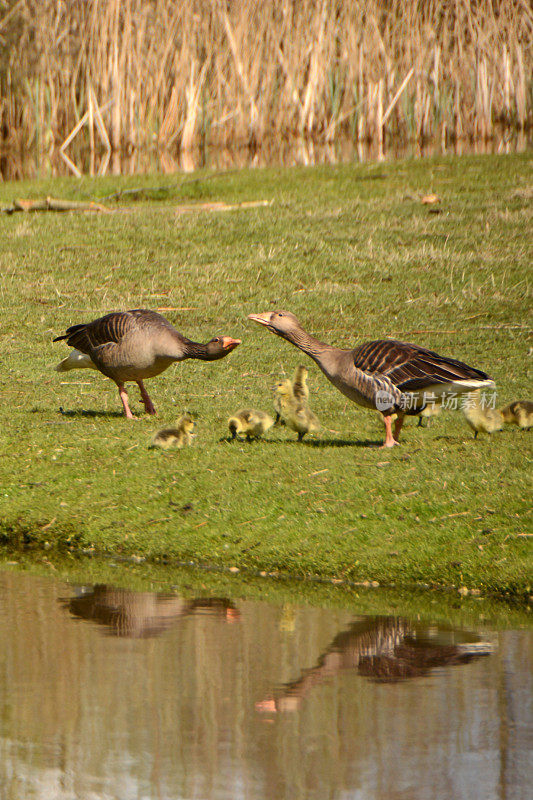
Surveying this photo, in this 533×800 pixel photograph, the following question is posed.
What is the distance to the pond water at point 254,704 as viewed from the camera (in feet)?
12.5

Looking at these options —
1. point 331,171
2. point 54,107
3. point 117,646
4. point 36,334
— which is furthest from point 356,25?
point 117,646

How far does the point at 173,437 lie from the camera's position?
765 cm

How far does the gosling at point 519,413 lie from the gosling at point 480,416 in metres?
0.07

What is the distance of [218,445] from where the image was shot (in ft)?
25.9

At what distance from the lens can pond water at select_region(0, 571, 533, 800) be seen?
3812 millimetres

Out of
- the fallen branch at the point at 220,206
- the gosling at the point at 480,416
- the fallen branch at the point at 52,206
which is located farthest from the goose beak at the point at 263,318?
the fallen branch at the point at 52,206

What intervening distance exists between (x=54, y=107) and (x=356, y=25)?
6339 millimetres

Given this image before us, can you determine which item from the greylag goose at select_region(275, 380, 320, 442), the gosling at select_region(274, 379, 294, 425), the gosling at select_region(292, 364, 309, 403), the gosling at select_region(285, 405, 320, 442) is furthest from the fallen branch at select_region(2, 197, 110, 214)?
the gosling at select_region(285, 405, 320, 442)

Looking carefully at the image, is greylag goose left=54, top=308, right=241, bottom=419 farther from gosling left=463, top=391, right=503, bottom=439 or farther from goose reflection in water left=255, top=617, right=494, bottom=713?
goose reflection in water left=255, top=617, right=494, bottom=713

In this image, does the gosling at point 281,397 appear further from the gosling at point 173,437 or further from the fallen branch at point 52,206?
the fallen branch at point 52,206

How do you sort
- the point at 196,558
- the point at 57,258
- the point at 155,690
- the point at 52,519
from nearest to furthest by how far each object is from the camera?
the point at 155,690 < the point at 196,558 < the point at 52,519 < the point at 57,258

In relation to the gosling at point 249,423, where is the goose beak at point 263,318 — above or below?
above

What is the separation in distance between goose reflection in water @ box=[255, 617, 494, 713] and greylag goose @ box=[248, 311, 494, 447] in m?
2.36

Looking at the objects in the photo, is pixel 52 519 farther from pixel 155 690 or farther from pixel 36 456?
pixel 155 690
